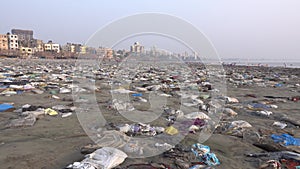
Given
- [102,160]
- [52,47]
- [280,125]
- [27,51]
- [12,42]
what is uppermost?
[12,42]

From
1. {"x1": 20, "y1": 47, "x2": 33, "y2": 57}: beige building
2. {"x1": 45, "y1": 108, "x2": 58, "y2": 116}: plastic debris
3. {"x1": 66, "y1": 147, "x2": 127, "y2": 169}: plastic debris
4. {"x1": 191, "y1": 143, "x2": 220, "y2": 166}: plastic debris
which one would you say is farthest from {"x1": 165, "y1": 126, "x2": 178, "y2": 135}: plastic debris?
{"x1": 20, "y1": 47, "x2": 33, "y2": 57}: beige building

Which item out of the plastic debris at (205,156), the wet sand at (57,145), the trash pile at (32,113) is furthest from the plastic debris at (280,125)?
the trash pile at (32,113)

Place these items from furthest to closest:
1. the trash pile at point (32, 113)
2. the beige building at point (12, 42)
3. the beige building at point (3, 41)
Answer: the beige building at point (12, 42) → the beige building at point (3, 41) → the trash pile at point (32, 113)

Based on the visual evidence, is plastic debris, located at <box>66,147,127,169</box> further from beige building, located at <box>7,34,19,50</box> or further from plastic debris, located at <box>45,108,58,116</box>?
beige building, located at <box>7,34,19,50</box>

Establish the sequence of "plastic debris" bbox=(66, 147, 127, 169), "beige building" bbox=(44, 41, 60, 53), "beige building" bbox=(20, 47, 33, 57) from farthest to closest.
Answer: "beige building" bbox=(44, 41, 60, 53) < "beige building" bbox=(20, 47, 33, 57) < "plastic debris" bbox=(66, 147, 127, 169)

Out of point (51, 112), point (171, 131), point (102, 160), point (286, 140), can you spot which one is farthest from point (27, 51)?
point (286, 140)

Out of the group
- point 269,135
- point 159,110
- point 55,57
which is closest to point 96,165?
point 269,135

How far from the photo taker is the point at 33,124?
3.75m

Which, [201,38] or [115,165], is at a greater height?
[201,38]

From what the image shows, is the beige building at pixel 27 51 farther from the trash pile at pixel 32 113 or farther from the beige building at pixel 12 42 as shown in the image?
the trash pile at pixel 32 113

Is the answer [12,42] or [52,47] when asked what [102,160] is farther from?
[52,47]

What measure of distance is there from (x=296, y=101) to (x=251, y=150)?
5.01 meters

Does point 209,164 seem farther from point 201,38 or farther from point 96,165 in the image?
point 201,38

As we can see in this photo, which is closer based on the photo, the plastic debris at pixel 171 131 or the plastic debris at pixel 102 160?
the plastic debris at pixel 102 160
